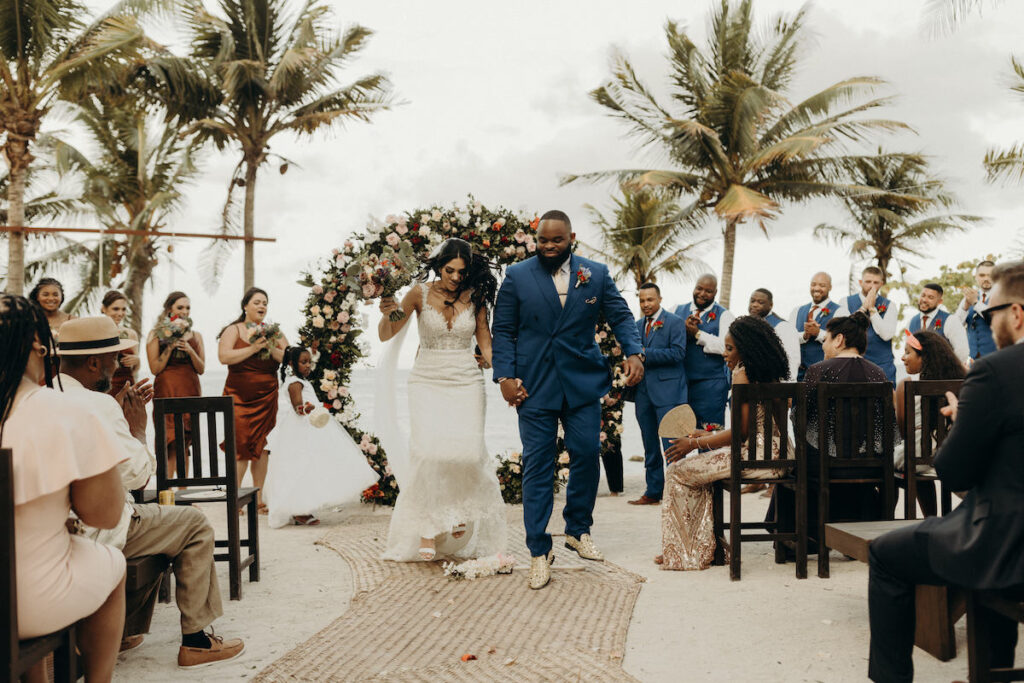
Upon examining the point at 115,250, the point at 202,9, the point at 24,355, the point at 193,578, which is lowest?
the point at 193,578

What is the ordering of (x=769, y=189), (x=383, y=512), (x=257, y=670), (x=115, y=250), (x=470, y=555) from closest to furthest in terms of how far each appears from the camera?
(x=257, y=670)
(x=470, y=555)
(x=383, y=512)
(x=769, y=189)
(x=115, y=250)

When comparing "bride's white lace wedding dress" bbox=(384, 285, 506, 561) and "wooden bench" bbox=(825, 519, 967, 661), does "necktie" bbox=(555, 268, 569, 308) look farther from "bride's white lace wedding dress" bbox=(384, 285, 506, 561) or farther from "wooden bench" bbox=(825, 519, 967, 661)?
"wooden bench" bbox=(825, 519, 967, 661)

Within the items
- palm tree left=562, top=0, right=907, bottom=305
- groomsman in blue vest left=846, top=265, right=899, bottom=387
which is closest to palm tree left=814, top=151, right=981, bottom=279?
palm tree left=562, top=0, right=907, bottom=305

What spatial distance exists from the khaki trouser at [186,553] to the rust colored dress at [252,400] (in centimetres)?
401

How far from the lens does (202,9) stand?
77.3ft

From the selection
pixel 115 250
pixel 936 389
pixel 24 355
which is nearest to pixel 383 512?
pixel 936 389

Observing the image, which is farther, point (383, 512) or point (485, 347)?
point (383, 512)

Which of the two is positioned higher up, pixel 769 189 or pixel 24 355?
pixel 769 189

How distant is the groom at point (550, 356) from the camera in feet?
18.9

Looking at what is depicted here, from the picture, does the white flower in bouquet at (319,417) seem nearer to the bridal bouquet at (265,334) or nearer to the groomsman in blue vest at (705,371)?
the bridal bouquet at (265,334)

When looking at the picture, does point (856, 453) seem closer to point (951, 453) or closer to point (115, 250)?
point (951, 453)

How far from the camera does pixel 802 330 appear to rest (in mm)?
10336

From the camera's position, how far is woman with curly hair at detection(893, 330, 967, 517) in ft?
19.2

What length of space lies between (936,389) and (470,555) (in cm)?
325
